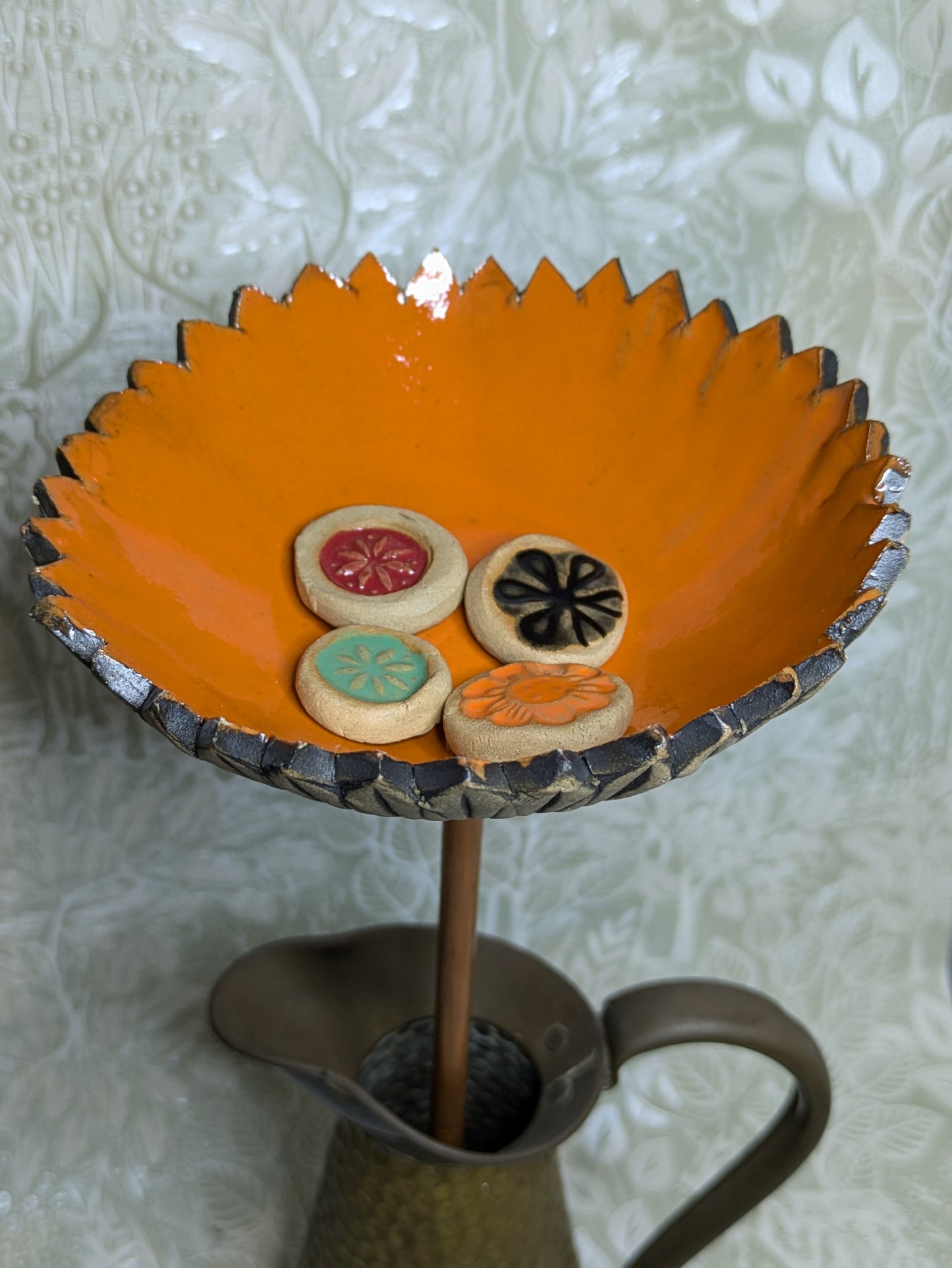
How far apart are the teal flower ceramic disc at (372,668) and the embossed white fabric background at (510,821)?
0.20 meters

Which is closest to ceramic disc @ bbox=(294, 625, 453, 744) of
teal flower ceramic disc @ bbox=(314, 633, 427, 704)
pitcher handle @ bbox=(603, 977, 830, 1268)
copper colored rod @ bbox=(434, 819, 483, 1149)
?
teal flower ceramic disc @ bbox=(314, 633, 427, 704)

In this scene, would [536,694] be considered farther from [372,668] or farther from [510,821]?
[510,821]

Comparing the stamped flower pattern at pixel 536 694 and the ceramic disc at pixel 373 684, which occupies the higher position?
the stamped flower pattern at pixel 536 694

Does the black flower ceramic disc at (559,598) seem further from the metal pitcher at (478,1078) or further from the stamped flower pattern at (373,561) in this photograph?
the metal pitcher at (478,1078)

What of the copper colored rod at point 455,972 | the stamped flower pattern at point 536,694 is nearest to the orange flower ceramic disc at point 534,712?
the stamped flower pattern at point 536,694

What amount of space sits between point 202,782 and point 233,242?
493 mm

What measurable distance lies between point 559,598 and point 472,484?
14 cm

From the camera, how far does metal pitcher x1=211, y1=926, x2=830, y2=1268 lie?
0.73m

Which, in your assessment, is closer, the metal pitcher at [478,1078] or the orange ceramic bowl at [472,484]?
the orange ceramic bowl at [472,484]

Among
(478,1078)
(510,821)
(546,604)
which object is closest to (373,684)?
(546,604)

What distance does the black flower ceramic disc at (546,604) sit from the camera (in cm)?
71

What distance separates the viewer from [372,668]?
68cm

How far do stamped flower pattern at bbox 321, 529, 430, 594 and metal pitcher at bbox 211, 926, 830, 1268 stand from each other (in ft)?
0.84

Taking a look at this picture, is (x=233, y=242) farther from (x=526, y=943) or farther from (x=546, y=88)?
(x=526, y=943)
